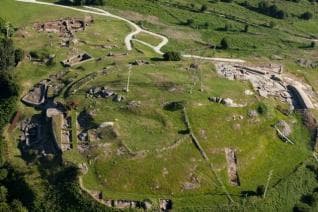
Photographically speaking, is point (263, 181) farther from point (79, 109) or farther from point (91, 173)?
point (79, 109)

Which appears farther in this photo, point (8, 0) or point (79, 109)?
point (8, 0)

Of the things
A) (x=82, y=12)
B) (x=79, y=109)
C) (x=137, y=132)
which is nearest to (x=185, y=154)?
(x=137, y=132)

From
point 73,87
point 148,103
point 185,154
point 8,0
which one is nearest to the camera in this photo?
point 185,154

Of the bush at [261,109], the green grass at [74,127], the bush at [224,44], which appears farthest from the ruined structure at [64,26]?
the bush at [261,109]

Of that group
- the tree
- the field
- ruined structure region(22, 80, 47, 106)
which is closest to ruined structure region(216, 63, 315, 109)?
the field

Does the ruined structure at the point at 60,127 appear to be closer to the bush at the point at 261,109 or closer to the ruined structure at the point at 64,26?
the bush at the point at 261,109

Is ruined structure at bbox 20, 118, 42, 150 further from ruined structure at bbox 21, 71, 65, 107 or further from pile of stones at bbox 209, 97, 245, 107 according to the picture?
pile of stones at bbox 209, 97, 245, 107
